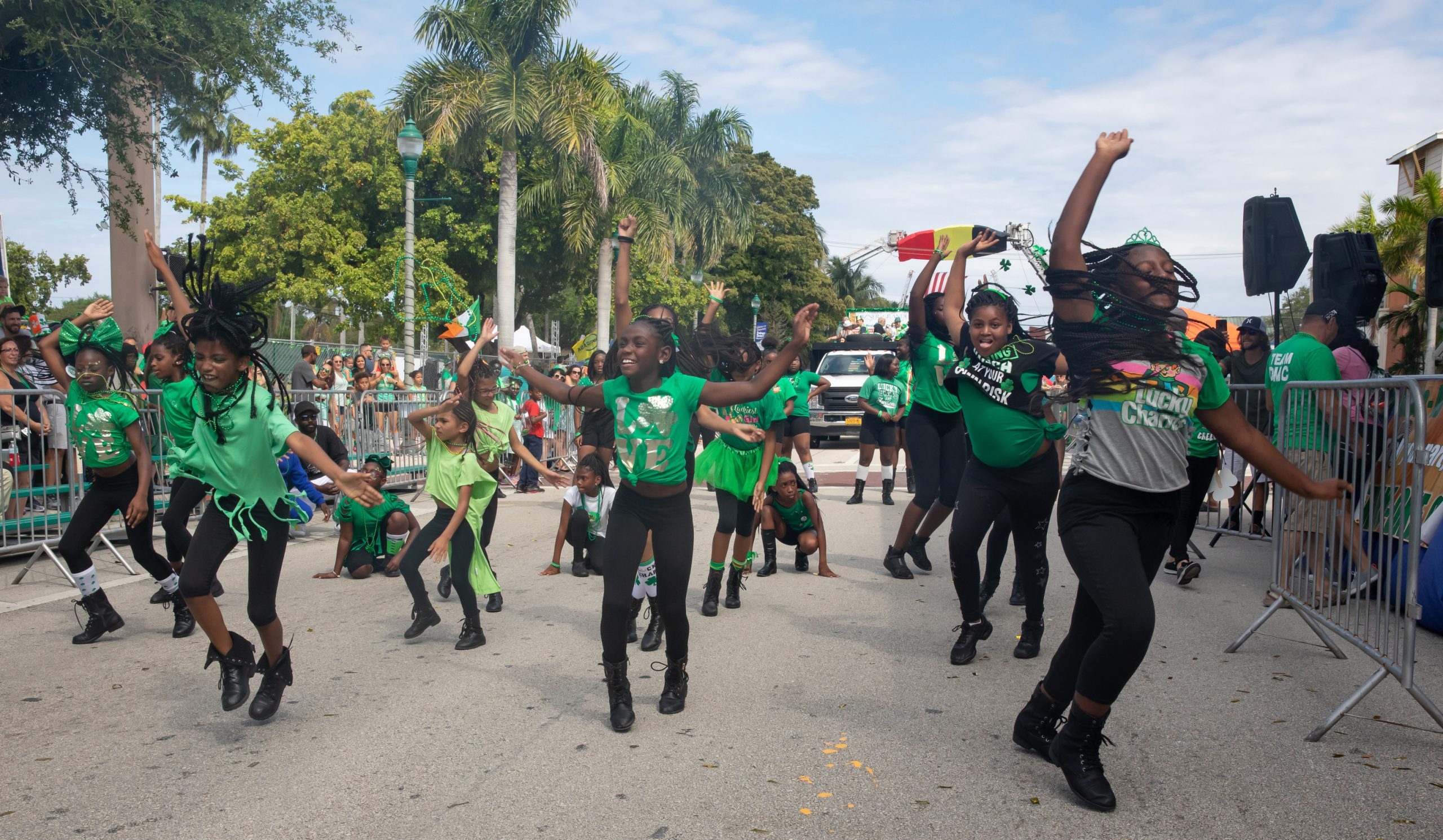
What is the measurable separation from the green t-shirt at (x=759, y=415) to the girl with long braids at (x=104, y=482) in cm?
346

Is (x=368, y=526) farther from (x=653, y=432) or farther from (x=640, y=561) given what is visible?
(x=653, y=432)

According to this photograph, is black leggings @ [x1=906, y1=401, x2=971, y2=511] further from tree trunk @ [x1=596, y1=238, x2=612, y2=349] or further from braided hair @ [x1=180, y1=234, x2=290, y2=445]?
tree trunk @ [x1=596, y1=238, x2=612, y2=349]

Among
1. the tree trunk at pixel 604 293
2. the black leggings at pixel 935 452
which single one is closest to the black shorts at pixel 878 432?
the black leggings at pixel 935 452

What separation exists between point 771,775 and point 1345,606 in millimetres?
3024

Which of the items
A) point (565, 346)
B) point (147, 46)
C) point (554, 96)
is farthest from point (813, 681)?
point (565, 346)

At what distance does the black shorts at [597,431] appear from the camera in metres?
8.38

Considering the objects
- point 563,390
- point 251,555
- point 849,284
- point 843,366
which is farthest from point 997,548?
point 849,284

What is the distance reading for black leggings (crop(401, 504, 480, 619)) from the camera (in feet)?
20.0

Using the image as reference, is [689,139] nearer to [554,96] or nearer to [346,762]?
[554,96]

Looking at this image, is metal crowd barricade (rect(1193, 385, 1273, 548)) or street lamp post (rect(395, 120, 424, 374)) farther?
street lamp post (rect(395, 120, 424, 374))

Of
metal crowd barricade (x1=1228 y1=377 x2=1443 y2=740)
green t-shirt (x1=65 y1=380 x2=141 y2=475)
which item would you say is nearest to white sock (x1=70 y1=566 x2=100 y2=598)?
green t-shirt (x1=65 y1=380 x2=141 y2=475)

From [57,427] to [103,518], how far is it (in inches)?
122

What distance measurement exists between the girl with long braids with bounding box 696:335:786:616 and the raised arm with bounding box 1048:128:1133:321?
3002 millimetres

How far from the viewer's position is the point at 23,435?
28.7 ft
